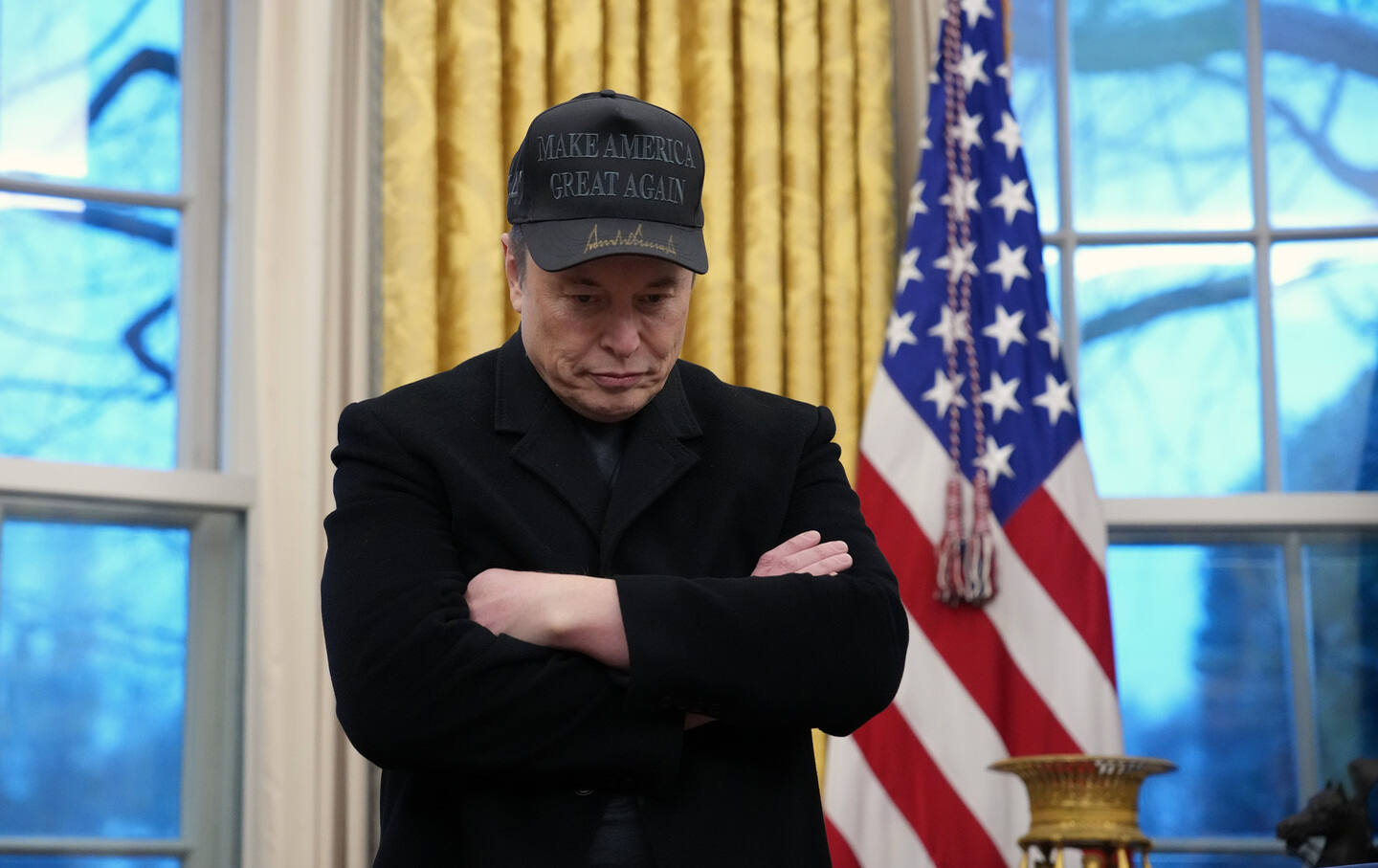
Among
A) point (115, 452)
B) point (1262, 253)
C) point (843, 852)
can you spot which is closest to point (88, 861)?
point (115, 452)

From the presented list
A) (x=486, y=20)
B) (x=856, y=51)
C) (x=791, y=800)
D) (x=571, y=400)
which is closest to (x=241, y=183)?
(x=486, y=20)

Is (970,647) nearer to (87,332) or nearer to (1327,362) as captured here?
(1327,362)

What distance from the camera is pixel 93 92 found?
346cm

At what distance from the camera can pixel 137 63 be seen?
351 cm

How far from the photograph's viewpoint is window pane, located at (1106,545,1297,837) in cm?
349

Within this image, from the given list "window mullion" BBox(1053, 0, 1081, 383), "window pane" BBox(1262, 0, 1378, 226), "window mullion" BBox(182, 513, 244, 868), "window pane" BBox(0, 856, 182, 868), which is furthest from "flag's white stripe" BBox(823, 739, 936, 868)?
"window pane" BBox(1262, 0, 1378, 226)

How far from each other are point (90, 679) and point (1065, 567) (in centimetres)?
186

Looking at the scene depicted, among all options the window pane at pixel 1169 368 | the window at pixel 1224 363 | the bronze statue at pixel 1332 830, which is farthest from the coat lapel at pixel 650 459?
the window pane at pixel 1169 368

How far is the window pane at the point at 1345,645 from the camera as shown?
3.49 meters

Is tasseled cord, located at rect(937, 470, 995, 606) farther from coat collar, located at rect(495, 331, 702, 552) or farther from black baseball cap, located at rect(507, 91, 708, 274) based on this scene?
black baseball cap, located at rect(507, 91, 708, 274)

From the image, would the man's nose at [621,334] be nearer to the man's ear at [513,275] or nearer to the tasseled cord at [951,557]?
the man's ear at [513,275]

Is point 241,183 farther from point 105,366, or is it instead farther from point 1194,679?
point 1194,679

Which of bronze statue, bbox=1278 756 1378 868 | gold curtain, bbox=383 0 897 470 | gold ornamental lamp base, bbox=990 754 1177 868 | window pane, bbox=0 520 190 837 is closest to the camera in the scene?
gold ornamental lamp base, bbox=990 754 1177 868

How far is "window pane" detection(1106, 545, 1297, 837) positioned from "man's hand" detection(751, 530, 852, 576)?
87.2 inches
